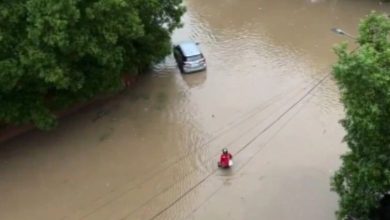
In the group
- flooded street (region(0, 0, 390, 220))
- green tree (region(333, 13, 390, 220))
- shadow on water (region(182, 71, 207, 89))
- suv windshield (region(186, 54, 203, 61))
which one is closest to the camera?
green tree (region(333, 13, 390, 220))

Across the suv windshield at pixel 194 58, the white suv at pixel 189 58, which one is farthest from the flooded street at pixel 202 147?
the suv windshield at pixel 194 58

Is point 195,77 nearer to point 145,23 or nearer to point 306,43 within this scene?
point 145,23

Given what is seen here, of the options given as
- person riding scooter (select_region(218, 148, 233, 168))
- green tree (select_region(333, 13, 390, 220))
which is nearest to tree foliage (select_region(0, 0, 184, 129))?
person riding scooter (select_region(218, 148, 233, 168))

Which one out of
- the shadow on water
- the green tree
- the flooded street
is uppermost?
the green tree

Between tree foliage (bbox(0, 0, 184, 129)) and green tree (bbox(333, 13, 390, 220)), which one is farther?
tree foliage (bbox(0, 0, 184, 129))

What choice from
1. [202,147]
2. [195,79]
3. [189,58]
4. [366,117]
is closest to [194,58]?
[189,58]

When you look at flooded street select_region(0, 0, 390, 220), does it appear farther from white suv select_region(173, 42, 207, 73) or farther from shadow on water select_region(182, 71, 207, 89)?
white suv select_region(173, 42, 207, 73)

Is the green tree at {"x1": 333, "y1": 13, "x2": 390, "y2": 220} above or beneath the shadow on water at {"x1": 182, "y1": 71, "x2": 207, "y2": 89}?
above

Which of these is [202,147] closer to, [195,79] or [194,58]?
[195,79]
